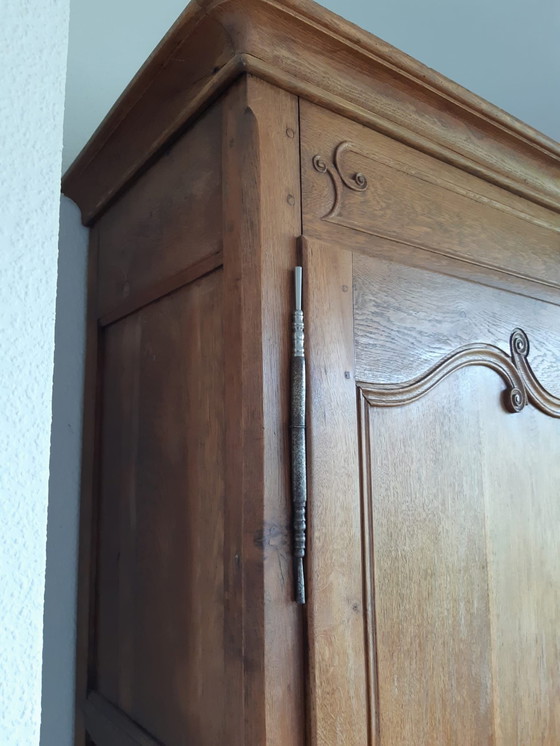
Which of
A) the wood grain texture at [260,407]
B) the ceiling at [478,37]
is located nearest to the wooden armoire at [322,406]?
the wood grain texture at [260,407]

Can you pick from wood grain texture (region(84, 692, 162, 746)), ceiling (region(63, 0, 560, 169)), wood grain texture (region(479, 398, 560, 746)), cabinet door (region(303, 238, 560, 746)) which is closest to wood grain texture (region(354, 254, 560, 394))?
cabinet door (region(303, 238, 560, 746))

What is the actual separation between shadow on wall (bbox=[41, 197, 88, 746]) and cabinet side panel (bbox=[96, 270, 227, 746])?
0.11 meters

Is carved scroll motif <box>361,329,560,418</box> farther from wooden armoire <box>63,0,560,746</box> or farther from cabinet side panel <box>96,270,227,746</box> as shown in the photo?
cabinet side panel <box>96,270,227,746</box>

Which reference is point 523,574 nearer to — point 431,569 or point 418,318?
point 431,569

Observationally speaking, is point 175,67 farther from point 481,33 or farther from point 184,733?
point 481,33

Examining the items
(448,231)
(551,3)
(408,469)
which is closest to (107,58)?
(448,231)

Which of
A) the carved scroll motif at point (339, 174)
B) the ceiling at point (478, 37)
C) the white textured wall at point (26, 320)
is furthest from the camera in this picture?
the ceiling at point (478, 37)

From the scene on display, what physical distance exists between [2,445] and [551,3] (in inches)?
65.3

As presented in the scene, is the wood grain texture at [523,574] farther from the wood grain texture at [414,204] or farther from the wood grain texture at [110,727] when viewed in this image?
the wood grain texture at [110,727]

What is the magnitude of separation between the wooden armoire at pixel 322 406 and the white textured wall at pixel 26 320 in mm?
177

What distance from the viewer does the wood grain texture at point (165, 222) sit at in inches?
30.0

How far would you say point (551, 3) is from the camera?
155 cm

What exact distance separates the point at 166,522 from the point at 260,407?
26cm

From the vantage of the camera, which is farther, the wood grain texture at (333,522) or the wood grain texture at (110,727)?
the wood grain texture at (110,727)
